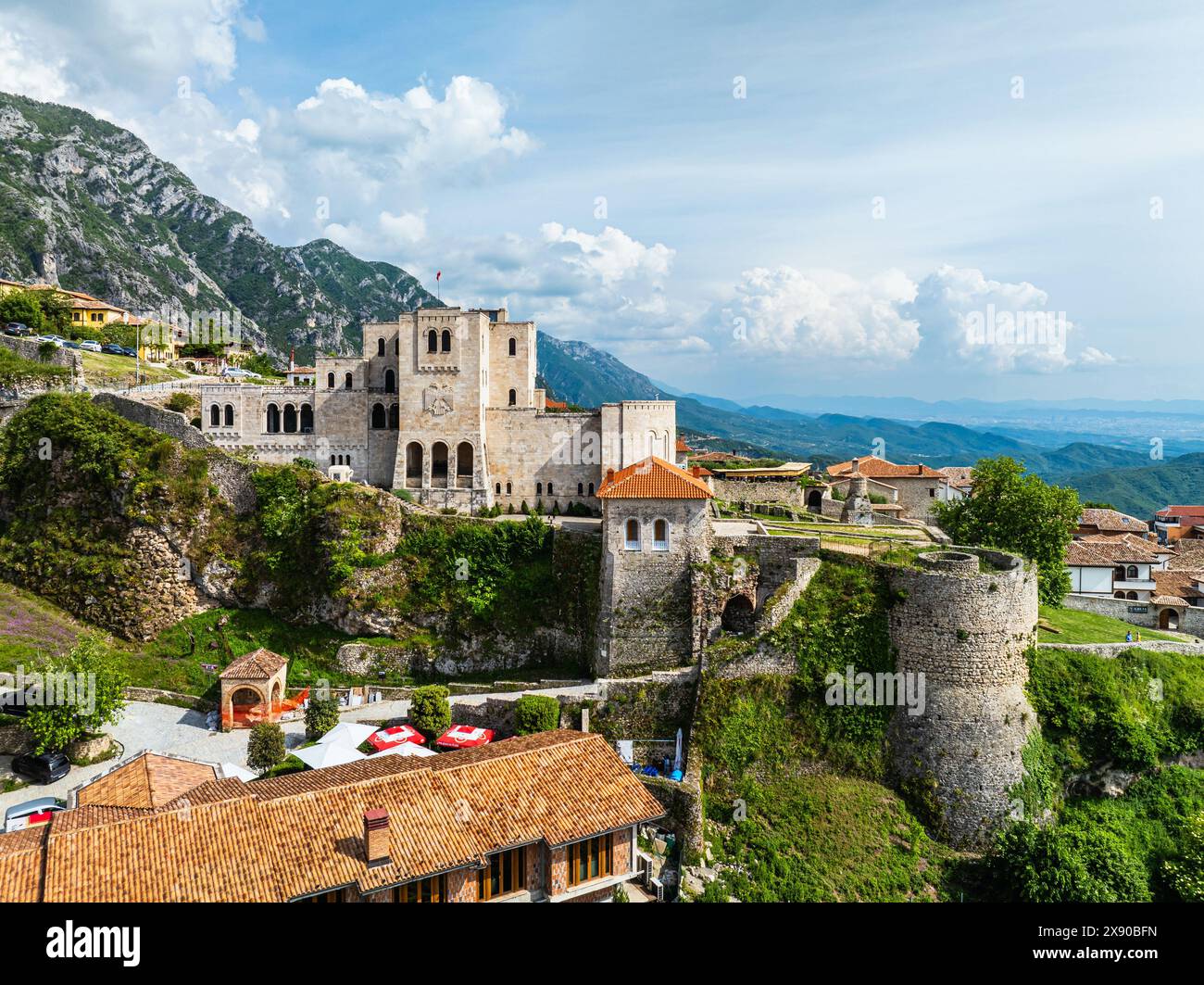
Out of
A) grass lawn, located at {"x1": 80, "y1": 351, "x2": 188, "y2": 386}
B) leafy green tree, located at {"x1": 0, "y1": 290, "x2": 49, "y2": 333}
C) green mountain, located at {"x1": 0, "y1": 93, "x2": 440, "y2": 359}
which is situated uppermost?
green mountain, located at {"x1": 0, "y1": 93, "x2": 440, "y2": 359}

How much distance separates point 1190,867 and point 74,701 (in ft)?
127

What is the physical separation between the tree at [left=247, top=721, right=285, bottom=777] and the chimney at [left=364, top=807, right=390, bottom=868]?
12223 millimetres

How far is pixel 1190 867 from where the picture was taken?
24031 mm

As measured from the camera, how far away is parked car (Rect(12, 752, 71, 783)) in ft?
91.7

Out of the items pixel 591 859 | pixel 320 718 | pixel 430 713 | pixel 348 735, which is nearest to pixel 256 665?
pixel 320 718

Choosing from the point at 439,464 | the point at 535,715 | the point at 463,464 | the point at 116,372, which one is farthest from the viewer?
the point at 116,372

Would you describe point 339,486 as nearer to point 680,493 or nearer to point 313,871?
point 680,493

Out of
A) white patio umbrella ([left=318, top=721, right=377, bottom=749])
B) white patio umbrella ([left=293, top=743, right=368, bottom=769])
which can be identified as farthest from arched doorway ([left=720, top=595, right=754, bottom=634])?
white patio umbrella ([left=293, top=743, right=368, bottom=769])

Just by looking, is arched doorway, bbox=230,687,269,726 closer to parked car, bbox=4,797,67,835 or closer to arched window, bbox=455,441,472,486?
parked car, bbox=4,797,67,835

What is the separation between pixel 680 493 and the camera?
1218 inches

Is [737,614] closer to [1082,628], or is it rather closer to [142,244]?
[1082,628]

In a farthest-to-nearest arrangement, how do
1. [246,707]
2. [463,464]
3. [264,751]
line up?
[463,464] < [246,707] < [264,751]
